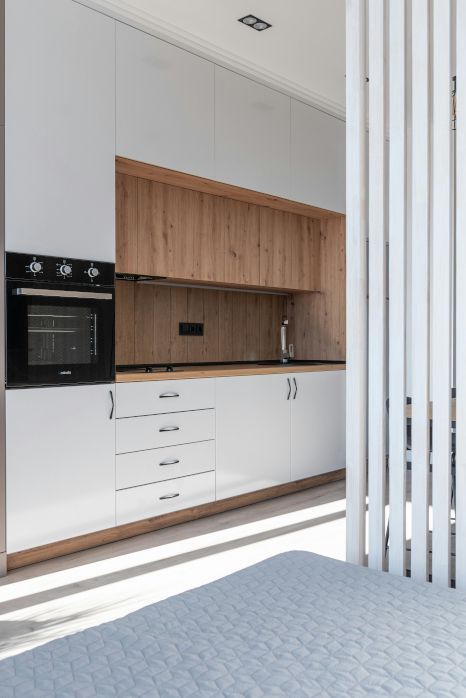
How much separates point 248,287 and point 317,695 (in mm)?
4132

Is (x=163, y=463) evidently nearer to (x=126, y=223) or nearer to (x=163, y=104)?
(x=126, y=223)

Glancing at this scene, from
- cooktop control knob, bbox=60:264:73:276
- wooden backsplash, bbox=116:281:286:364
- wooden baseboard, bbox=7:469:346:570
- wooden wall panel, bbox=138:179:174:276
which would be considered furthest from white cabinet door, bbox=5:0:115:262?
wooden baseboard, bbox=7:469:346:570

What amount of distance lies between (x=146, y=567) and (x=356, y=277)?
6.04 feet

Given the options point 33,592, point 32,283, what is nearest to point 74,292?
point 32,283

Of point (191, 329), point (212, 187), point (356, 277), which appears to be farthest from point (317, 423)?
point (356, 277)

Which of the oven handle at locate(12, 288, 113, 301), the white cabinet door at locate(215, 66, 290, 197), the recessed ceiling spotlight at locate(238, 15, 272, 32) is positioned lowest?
the oven handle at locate(12, 288, 113, 301)

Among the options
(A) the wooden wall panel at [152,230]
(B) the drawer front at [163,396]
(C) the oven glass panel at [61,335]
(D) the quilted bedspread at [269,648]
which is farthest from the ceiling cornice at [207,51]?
(D) the quilted bedspread at [269,648]

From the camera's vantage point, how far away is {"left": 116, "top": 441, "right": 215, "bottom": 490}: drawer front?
351 centimetres

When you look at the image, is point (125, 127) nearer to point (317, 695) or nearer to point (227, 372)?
point (227, 372)

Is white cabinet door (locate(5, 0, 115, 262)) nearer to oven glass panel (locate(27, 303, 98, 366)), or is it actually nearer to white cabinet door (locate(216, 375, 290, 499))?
oven glass panel (locate(27, 303, 98, 366))

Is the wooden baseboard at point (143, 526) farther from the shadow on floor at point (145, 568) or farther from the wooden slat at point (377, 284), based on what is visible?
the wooden slat at point (377, 284)

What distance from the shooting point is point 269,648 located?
116cm

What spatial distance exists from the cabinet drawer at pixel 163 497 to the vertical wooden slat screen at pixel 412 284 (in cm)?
182

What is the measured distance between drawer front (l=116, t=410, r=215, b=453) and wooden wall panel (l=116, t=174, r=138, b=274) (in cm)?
95
